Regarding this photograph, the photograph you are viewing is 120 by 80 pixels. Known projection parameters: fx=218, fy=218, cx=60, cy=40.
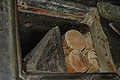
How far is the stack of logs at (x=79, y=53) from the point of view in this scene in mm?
1809

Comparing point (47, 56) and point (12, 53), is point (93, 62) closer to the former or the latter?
point (47, 56)

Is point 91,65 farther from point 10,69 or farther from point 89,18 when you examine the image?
point 10,69

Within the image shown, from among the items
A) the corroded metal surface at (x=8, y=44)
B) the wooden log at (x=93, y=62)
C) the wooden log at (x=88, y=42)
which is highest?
the corroded metal surface at (x=8, y=44)

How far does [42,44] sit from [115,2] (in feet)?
2.89

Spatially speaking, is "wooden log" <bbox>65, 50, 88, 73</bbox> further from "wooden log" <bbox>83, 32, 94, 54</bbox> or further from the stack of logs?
"wooden log" <bbox>83, 32, 94, 54</bbox>

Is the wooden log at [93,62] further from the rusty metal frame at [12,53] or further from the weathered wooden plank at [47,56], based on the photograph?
the weathered wooden plank at [47,56]

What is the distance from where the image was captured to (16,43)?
149cm

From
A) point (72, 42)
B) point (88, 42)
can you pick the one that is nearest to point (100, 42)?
point (88, 42)

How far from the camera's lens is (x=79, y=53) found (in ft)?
6.17

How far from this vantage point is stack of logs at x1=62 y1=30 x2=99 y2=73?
5.93 feet

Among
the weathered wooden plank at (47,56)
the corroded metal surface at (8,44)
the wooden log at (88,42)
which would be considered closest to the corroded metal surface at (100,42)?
the wooden log at (88,42)

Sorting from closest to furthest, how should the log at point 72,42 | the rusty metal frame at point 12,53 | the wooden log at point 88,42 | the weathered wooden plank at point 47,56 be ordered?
the rusty metal frame at point 12,53 < the weathered wooden plank at point 47,56 < the log at point 72,42 < the wooden log at point 88,42

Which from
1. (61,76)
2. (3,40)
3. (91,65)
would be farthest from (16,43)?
(91,65)

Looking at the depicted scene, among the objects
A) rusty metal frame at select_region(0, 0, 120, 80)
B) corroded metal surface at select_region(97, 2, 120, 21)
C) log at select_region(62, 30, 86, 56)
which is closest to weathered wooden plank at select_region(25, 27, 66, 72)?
log at select_region(62, 30, 86, 56)
